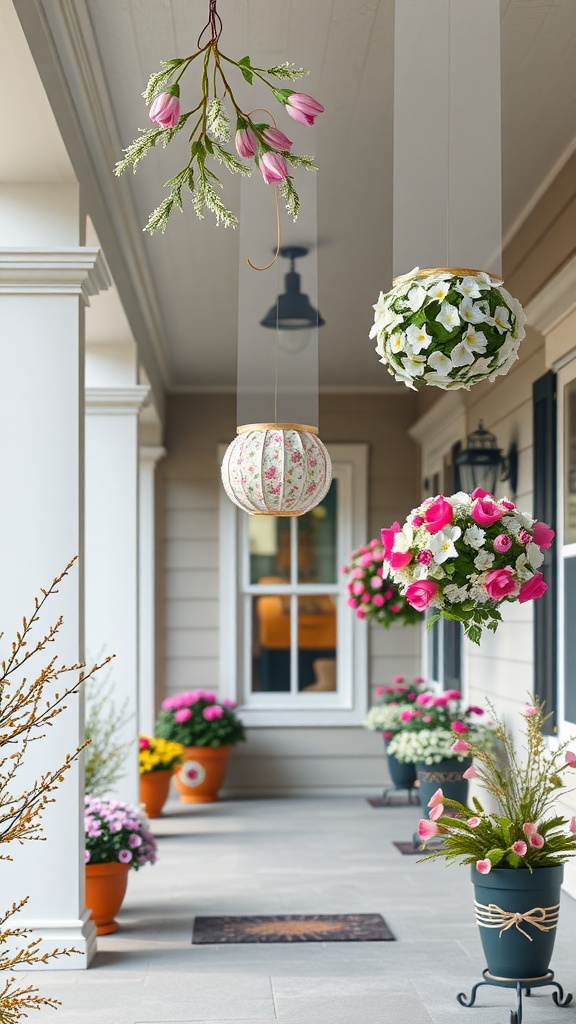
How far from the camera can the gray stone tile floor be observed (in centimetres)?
Answer: 336

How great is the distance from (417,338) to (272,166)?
0.45 metres

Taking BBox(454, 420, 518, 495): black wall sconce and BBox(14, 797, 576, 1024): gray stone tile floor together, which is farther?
BBox(454, 420, 518, 495): black wall sconce

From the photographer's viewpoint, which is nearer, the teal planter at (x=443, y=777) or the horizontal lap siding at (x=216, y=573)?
the teal planter at (x=443, y=777)

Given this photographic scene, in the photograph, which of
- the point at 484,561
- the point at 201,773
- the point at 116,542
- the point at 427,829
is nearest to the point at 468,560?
the point at 484,561

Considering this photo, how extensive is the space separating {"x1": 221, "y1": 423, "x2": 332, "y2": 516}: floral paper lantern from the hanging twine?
4.26ft

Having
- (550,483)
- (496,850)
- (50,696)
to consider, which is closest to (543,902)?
(496,850)

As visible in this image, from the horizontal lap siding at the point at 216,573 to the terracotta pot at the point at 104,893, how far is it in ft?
13.7

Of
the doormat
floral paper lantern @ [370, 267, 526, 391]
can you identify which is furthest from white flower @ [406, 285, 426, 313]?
the doormat

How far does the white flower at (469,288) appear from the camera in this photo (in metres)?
2.36

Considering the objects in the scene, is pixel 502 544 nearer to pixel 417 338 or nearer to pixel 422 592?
pixel 422 592

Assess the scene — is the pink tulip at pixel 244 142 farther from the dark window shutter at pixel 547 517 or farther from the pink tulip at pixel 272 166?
the dark window shutter at pixel 547 517

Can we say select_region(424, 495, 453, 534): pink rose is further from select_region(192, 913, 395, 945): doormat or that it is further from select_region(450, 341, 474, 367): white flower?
select_region(192, 913, 395, 945): doormat

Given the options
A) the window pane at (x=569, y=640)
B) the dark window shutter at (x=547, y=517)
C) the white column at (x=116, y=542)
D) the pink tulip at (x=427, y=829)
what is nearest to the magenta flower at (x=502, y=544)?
the pink tulip at (x=427, y=829)

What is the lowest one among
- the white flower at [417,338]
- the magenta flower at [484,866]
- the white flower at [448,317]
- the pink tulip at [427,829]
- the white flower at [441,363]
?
the magenta flower at [484,866]
